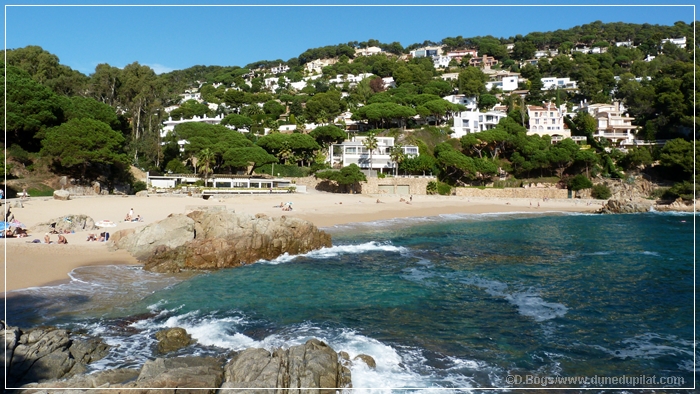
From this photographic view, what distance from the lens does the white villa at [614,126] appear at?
6975 centimetres

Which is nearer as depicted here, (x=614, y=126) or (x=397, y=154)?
(x=397, y=154)

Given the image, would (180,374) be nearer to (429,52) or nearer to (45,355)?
(45,355)

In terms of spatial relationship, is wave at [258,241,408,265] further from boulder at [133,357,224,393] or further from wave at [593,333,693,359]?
wave at [593,333,693,359]

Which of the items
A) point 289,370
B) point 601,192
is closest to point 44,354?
point 289,370

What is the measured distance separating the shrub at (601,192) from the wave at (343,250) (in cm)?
4107

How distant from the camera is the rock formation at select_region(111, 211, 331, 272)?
20.1 metres

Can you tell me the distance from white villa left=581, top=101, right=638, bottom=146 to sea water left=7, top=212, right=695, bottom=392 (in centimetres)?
5071

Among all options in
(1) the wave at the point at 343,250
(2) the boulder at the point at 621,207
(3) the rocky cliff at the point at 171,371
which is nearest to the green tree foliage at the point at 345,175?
(2) the boulder at the point at 621,207

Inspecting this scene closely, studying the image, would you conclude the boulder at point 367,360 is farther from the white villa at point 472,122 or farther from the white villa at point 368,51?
the white villa at point 368,51

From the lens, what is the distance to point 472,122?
73.7 meters

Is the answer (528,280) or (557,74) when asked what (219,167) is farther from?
(557,74)

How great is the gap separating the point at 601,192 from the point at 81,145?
183 ft

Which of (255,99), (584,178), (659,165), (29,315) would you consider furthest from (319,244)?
(255,99)

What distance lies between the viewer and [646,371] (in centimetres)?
1031
